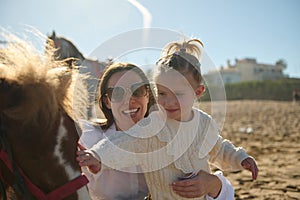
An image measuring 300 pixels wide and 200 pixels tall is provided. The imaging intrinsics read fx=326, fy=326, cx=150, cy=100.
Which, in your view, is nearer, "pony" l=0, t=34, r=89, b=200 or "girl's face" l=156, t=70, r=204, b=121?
"pony" l=0, t=34, r=89, b=200

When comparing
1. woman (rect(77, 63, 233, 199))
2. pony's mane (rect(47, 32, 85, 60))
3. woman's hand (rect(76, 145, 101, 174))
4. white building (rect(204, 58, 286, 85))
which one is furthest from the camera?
white building (rect(204, 58, 286, 85))

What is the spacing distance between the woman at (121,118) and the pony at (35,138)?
2.23 feet

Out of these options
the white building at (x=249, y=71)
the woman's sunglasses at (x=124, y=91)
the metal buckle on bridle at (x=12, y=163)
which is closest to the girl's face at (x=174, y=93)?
the woman's sunglasses at (x=124, y=91)

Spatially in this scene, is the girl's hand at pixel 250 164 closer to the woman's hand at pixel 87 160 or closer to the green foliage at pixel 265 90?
the woman's hand at pixel 87 160

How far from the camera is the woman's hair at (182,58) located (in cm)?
217

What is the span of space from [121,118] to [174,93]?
48 centimetres

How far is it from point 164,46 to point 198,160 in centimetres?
85

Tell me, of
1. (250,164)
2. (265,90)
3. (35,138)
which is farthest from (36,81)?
(265,90)

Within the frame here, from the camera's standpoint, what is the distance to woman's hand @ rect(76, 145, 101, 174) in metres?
1.66

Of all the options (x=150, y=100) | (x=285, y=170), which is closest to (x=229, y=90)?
(x=285, y=170)

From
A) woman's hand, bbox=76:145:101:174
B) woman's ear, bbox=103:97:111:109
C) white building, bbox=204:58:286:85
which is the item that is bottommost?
woman's hand, bbox=76:145:101:174

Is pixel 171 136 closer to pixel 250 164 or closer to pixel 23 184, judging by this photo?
pixel 250 164

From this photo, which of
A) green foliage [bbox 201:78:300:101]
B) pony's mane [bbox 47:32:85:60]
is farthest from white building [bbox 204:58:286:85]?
pony's mane [bbox 47:32:85:60]

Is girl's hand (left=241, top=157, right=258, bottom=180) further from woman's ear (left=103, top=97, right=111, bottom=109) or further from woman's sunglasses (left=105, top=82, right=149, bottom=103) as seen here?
woman's ear (left=103, top=97, right=111, bottom=109)
